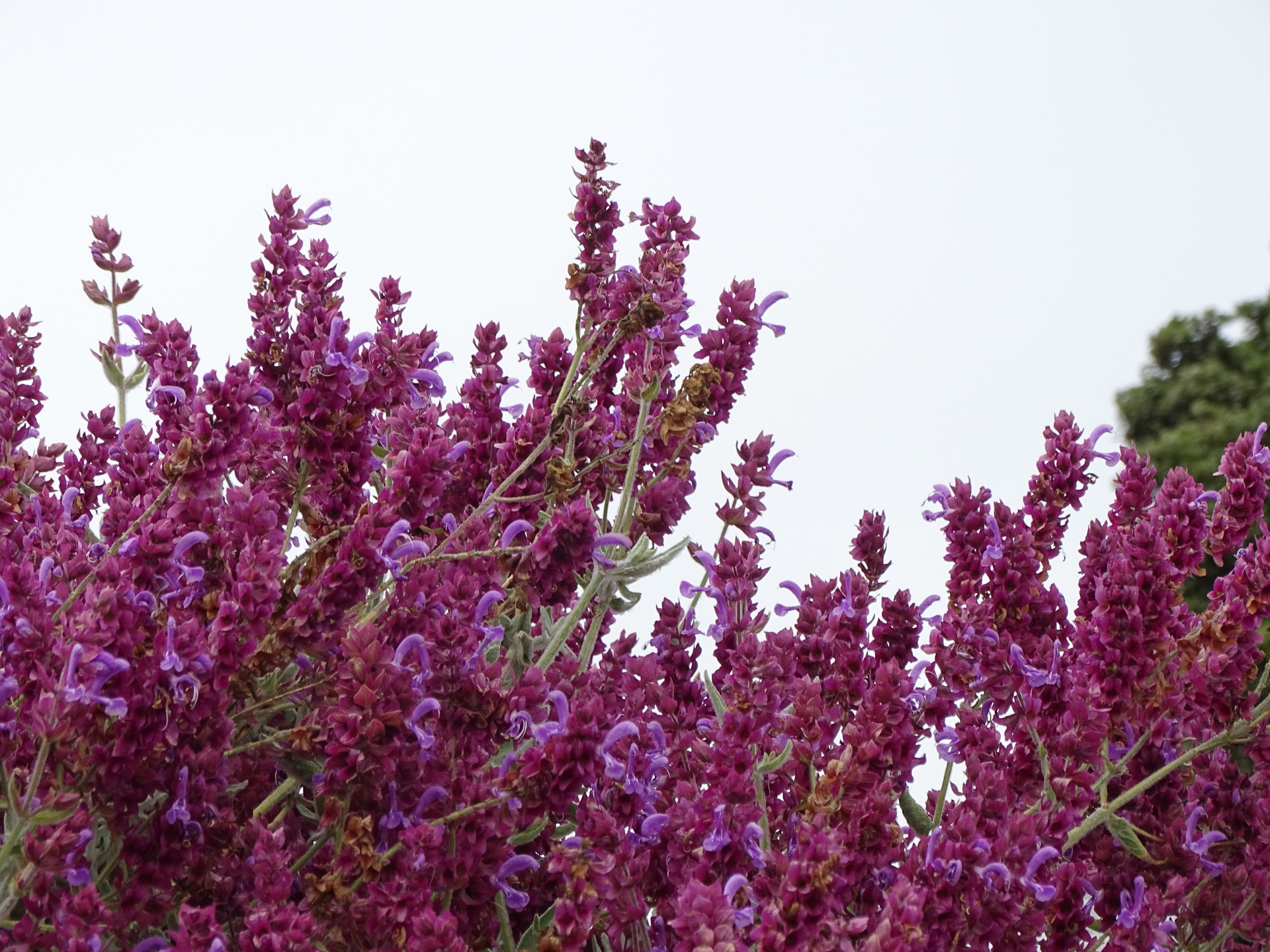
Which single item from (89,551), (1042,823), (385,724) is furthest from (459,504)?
(1042,823)

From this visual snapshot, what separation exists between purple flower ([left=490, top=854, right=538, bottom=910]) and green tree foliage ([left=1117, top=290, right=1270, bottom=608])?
900 cm

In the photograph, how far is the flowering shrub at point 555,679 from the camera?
178 cm

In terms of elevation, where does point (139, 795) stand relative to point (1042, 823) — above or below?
below

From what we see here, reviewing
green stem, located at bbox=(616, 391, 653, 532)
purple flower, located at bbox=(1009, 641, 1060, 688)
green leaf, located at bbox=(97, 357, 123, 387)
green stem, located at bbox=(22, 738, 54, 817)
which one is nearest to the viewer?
green stem, located at bbox=(22, 738, 54, 817)

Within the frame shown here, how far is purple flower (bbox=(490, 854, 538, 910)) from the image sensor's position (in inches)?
75.0

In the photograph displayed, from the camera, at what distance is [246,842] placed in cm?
189

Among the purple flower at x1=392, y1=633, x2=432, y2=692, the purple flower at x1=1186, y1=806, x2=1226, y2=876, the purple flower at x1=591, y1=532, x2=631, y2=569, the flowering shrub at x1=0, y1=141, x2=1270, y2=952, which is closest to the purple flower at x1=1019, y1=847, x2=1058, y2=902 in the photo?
the flowering shrub at x1=0, y1=141, x2=1270, y2=952

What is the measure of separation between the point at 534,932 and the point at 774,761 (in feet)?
1.39

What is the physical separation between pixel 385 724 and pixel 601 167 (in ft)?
4.64

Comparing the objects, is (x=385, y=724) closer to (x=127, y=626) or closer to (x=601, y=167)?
(x=127, y=626)

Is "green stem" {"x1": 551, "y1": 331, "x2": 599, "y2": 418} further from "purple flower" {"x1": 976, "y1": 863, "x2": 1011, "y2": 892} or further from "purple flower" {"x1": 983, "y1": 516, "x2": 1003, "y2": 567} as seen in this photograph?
"purple flower" {"x1": 976, "y1": 863, "x2": 1011, "y2": 892}

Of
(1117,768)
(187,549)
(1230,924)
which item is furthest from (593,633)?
(1230,924)

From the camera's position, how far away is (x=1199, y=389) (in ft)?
36.1

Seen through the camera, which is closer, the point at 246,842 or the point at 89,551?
the point at 246,842
